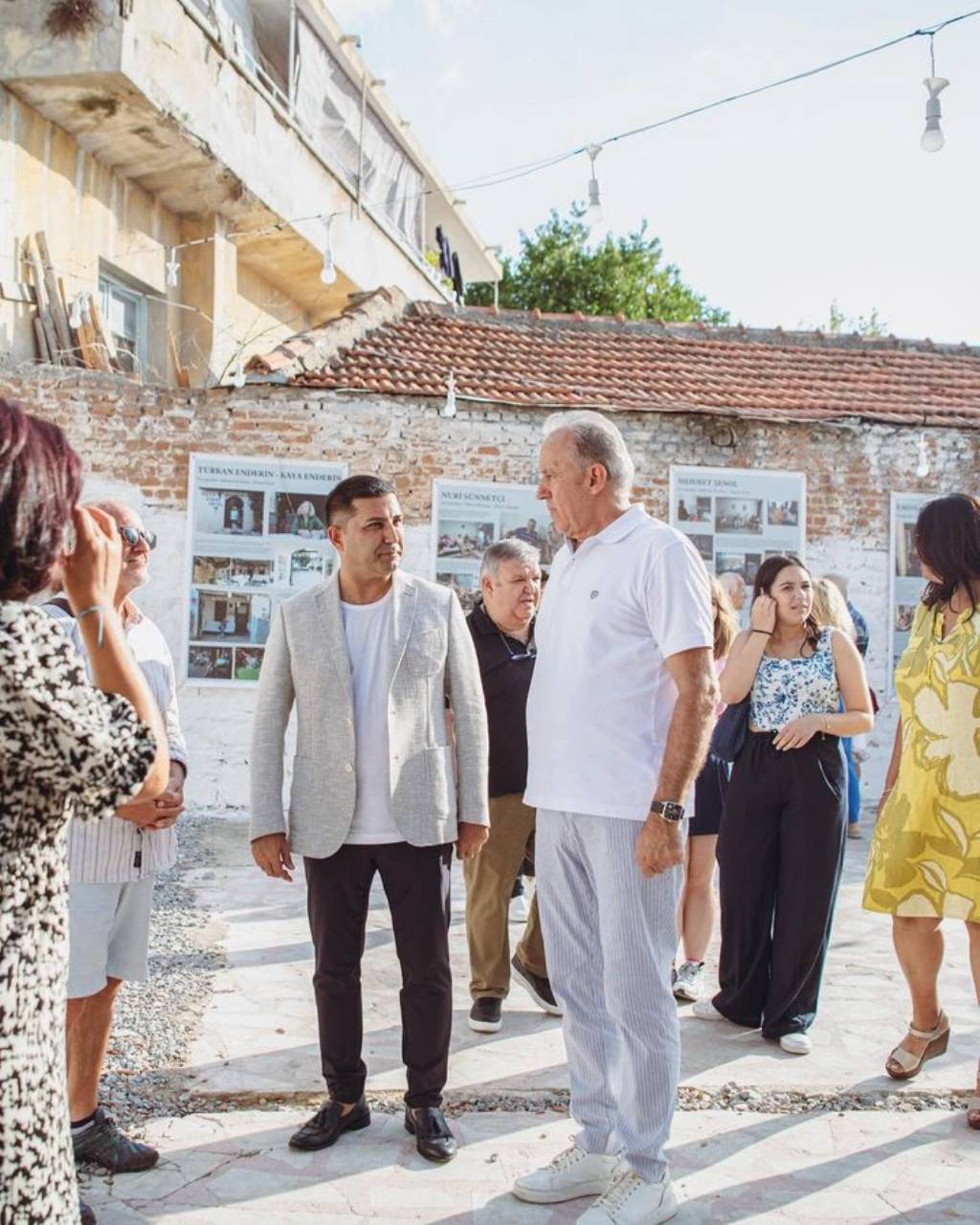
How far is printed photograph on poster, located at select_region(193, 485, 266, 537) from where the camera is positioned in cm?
1018

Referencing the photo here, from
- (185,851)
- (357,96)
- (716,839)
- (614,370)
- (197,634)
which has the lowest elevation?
(185,851)

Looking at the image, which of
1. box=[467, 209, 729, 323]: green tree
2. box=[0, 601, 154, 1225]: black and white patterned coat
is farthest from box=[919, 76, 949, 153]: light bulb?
box=[467, 209, 729, 323]: green tree

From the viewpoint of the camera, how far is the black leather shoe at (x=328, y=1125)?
3883 mm

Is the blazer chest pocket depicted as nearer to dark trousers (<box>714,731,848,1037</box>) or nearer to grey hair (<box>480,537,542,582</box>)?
grey hair (<box>480,537,542,582</box>)

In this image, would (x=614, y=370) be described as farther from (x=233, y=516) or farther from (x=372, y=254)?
(x=372, y=254)

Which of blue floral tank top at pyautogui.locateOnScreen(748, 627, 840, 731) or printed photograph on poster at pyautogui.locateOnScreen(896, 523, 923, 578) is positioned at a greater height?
printed photograph on poster at pyautogui.locateOnScreen(896, 523, 923, 578)

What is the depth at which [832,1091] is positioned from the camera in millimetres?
4496

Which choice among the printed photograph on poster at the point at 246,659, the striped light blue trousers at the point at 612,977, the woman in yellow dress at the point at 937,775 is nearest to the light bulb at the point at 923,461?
the printed photograph on poster at the point at 246,659

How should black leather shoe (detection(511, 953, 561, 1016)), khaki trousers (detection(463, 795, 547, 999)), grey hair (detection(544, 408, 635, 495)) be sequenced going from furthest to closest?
black leather shoe (detection(511, 953, 561, 1016)) < khaki trousers (detection(463, 795, 547, 999)) < grey hair (detection(544, 408, 635, 495))

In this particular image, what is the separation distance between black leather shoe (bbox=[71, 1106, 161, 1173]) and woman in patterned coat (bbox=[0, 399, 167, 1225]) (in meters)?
1.70

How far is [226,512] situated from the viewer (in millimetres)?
10219

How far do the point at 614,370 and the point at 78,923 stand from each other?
32.2 feet

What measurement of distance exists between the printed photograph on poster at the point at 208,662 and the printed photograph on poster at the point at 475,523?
1913 mm

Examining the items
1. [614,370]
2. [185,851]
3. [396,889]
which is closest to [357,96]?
[614,370]
